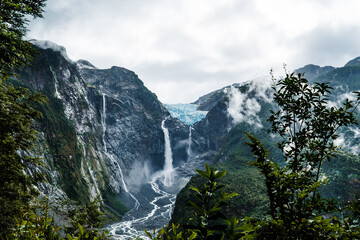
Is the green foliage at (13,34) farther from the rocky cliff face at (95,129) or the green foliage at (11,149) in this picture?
the rocky cliff face at (95,129)

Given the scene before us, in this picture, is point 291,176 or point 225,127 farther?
point 225,127

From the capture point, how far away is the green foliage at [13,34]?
841cm

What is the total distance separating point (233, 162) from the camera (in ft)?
399

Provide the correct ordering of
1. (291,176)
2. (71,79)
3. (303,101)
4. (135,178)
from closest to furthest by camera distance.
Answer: (291,176)
(303,101)
(71,79)
(135,178)

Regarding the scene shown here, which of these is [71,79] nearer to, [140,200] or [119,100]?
[119,100]

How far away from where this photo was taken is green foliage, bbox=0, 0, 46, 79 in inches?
331

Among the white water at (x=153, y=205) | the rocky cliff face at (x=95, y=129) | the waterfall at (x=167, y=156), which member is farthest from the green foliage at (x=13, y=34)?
the waterfall at (x=167, y=156)

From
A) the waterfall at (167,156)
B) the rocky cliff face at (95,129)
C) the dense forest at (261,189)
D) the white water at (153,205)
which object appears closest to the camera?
the dense forest at (261,189)

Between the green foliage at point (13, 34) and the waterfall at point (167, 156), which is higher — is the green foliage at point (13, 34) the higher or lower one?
the higher one

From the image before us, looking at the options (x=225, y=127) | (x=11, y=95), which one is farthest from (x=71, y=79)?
(x=225, y=127)

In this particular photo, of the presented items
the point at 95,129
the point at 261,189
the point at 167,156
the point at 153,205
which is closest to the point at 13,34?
the point at 261,189

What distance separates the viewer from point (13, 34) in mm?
8406

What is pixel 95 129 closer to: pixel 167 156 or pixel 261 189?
pixel 167 156

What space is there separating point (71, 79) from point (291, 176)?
383ft
